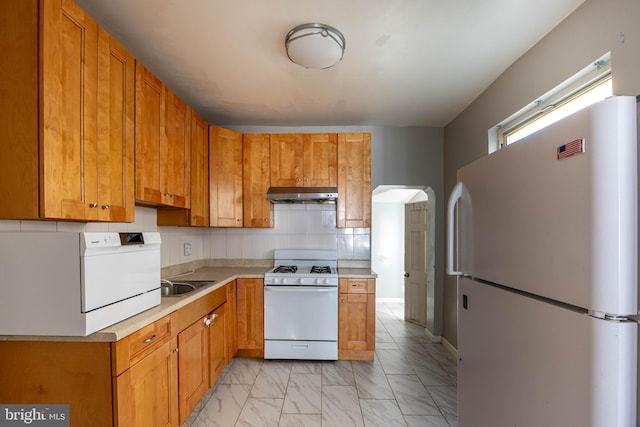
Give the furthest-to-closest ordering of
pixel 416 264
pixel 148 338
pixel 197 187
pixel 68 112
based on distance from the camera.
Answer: pixel 416 264, pixel 197 187, pixel 148 338, pixel 68 112

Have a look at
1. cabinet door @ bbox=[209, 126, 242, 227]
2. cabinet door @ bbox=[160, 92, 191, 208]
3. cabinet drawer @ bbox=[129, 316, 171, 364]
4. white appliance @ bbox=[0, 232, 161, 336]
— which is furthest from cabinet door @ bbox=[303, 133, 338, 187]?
white appliance @ bbox=[0, 232, 161, 336]

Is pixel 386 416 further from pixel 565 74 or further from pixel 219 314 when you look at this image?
pixel 565 74

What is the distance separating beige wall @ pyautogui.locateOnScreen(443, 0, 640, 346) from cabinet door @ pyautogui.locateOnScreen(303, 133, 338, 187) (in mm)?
1343

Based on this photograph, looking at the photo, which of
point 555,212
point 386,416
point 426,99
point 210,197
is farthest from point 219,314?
point 426,99

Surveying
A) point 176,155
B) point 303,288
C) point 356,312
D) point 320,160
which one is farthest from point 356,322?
point 176,155

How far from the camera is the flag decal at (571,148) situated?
2.34 feet

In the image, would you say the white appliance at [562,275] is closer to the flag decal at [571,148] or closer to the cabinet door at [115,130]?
the flag decal at [571,148]

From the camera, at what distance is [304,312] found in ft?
9.37

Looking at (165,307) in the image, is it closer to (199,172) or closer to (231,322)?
(231,322)

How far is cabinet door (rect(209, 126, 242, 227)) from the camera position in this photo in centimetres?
302

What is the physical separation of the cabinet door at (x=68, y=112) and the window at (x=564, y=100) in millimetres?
2548

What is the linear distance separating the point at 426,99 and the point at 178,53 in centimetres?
211

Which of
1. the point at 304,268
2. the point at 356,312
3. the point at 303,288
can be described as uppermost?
the point at 304,268

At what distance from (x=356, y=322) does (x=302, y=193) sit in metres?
1.42
